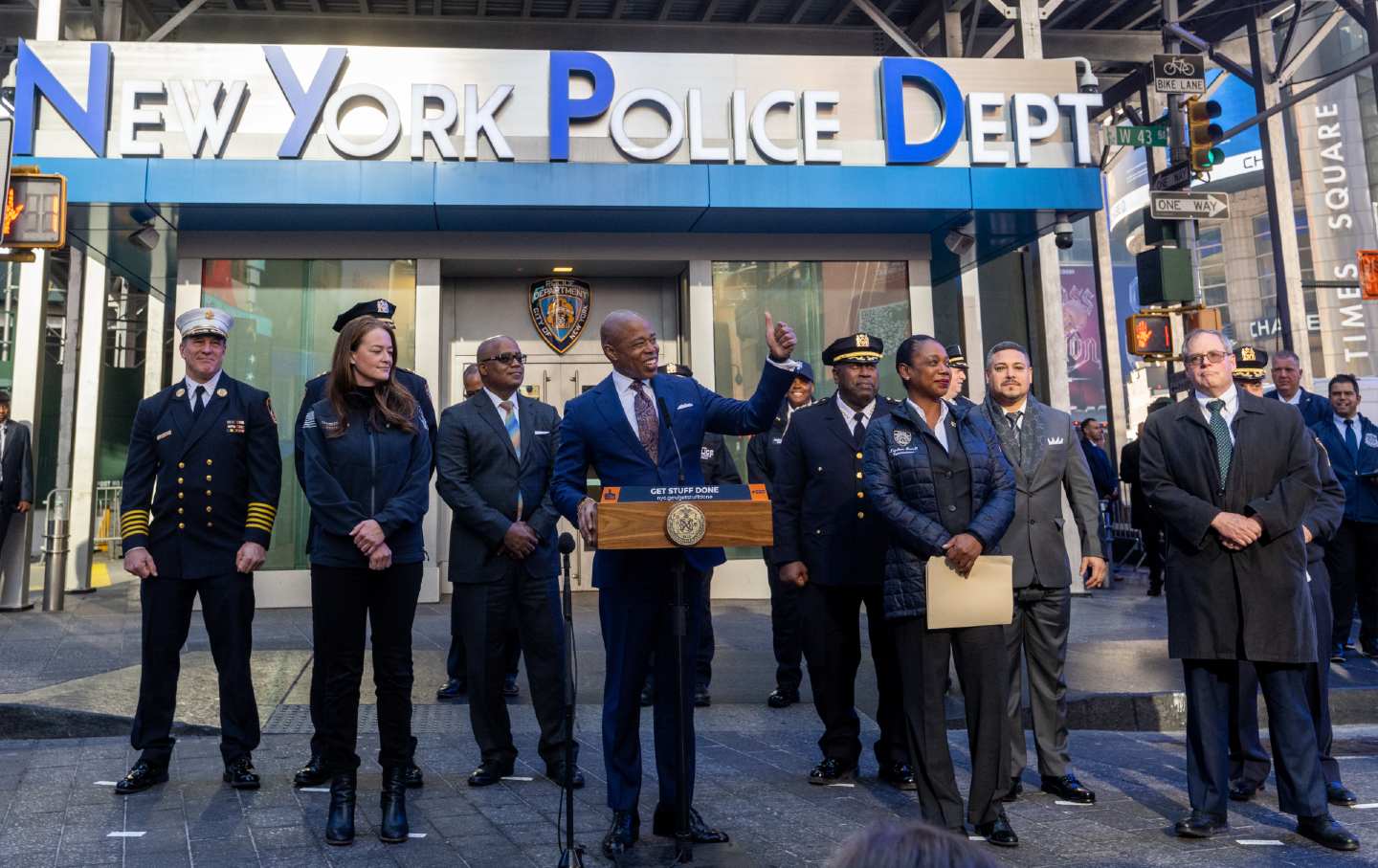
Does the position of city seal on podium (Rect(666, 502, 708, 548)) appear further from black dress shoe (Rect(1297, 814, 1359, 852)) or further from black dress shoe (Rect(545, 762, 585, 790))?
black dress shoe (Rect(1297, 814, 1359, 852))

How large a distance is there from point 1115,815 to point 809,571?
73.3 inches

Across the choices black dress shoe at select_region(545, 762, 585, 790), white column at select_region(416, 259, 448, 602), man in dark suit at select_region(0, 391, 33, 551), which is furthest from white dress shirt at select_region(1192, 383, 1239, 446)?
man in dark suit at select_region(0, 391, 33, 551)

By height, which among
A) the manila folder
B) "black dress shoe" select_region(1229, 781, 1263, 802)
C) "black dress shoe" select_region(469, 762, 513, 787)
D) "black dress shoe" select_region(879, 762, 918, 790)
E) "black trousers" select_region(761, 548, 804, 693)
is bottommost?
"black dress shoe" select_region(1229, 781, 1263, 802)

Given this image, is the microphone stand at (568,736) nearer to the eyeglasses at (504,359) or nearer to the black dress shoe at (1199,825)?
the eyeglasses at (504,359)

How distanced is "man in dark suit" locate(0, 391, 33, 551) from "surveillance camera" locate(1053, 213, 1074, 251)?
11114 millimetres

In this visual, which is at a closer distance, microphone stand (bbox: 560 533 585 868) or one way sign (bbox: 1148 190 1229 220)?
microphone stand (bbox: 560 533 585 868)

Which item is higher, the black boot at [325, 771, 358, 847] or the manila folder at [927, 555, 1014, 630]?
the manila folder at [927, 555, 1014, 630]

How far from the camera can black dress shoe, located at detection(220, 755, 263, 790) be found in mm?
5352

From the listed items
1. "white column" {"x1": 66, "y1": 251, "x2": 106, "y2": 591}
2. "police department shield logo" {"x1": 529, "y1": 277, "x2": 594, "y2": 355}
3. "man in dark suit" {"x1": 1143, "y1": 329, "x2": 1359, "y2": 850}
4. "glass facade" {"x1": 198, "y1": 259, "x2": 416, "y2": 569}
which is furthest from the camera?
"police department shield logo" {"x1": 529, "y1": 277, "x2": 594, "y2": 355}

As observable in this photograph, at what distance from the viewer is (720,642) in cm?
986

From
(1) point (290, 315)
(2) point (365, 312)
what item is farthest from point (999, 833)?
(1) point (290, 315)

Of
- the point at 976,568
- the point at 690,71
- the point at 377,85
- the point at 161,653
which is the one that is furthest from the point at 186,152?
the point at 976,568

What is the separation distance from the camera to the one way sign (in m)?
11.9

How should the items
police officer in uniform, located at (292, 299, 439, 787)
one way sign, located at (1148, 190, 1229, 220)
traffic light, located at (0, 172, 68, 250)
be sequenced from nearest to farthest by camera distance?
police officer in uniform, located at (292, 299, 439, 787) < traffic light, located at (0, 172, 68, 250) < one way sign, located at (1148, 190, 1229, 220)
